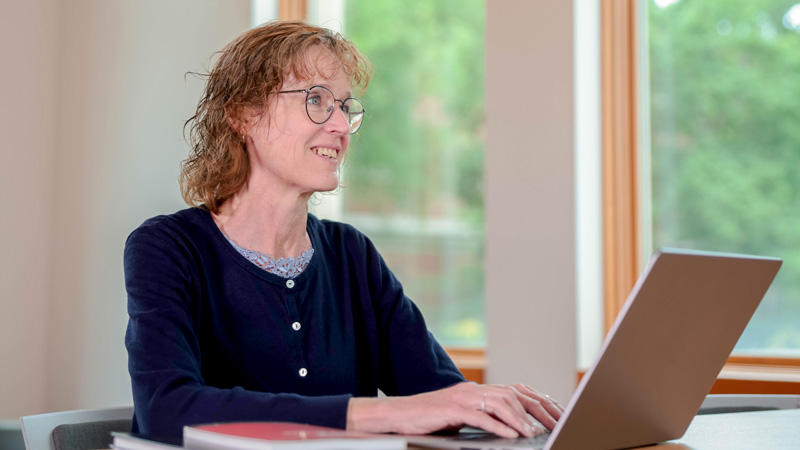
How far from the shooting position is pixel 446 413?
104 centimetres

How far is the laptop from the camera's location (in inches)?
36.1

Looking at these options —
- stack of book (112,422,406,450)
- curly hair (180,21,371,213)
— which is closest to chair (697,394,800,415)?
curly hair (180,21,371,213)

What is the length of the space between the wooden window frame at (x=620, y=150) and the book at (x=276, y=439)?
199cm

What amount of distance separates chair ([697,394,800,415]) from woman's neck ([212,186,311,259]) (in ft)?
3.06

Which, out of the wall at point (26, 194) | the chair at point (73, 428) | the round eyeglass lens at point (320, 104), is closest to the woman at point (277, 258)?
the round eyeglass lens at point (320, 104)

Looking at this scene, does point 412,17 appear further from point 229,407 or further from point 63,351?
point 229,407

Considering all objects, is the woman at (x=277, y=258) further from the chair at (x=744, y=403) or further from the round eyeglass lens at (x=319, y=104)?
the chair at (x=744, y=403)

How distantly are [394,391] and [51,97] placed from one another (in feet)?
6.99

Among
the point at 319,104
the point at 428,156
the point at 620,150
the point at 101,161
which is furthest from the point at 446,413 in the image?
the point at 101,161

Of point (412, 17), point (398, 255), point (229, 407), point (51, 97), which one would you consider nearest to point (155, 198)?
point (51, 97)

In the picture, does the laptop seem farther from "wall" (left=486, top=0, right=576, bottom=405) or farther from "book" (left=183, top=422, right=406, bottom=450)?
"wall" (left=486, top=0, right=576, bottom=405)

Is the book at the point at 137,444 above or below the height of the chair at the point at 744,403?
above

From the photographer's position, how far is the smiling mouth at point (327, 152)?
1638mm

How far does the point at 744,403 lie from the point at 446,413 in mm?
1041
